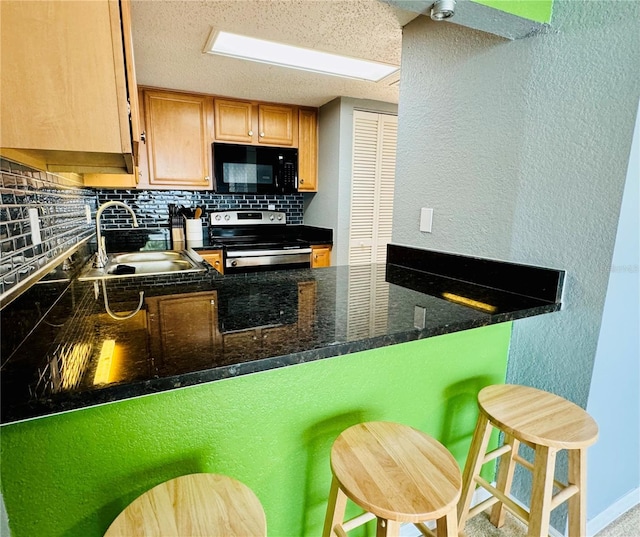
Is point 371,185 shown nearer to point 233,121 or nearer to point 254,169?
point 254,169

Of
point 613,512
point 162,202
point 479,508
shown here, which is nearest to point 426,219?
point 479,508

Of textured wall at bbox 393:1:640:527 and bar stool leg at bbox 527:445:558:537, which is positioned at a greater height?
textured wall at bbox 393:1:640:527

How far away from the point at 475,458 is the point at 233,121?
120 inches

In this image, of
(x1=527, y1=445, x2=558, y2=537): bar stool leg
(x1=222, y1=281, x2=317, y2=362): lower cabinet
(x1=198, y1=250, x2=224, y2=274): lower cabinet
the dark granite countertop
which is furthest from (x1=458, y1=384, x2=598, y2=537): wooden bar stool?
(x1=198, y1=250, x2=224, y2=274): lower cabinet

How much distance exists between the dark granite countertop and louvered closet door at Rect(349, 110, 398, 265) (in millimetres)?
1714

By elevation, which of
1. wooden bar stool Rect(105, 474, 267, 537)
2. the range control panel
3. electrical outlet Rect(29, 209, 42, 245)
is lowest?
wooden bar stool Rect(105, 474, 267, 537)

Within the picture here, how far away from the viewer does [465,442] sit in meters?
1.39

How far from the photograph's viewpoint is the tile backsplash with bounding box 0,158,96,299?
2.76 ft

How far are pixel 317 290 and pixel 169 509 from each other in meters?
0.77

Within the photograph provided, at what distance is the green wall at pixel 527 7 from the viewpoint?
115cm

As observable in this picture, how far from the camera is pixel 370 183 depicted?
3.24 meters

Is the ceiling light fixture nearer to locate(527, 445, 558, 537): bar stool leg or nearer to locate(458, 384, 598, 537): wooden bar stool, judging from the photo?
locate(458, 384, 598, 537): wooden bar stool

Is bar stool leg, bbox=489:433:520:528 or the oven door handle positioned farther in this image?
the oven door handle

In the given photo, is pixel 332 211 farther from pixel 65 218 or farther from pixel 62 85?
pixel 62 85
